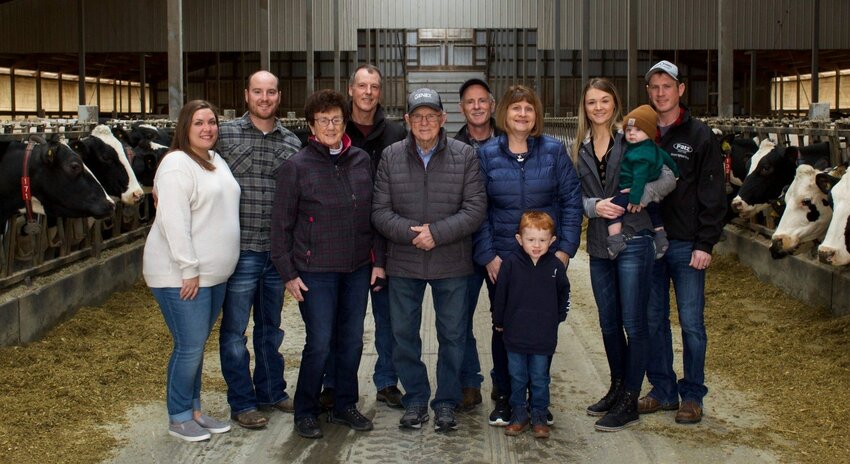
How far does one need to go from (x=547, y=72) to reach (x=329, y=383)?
34543 mm

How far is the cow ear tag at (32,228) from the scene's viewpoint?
7.73 meters

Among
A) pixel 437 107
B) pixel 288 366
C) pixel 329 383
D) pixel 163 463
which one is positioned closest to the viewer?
pixel 163 463

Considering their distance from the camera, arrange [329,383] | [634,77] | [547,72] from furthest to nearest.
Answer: [547,72] < [634,77] < [329,383]

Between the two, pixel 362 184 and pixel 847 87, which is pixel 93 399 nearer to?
pixel 362 184

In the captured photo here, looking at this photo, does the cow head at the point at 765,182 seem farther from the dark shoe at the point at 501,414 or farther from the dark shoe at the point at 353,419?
the dark shoe at the point at 353,419

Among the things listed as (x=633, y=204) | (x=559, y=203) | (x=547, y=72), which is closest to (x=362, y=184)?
(x=559, y=203)

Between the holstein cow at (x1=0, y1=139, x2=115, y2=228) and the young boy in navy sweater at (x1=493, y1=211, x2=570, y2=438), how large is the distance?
415 cm

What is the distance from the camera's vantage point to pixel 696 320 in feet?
17.9

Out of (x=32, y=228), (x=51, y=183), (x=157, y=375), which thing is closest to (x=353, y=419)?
(x=157, y=375)

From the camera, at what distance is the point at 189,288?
4.88 meters

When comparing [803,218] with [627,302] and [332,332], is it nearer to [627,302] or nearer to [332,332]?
[627,302]

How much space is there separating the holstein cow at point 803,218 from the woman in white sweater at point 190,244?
4.83 m

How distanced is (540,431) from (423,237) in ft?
3.88

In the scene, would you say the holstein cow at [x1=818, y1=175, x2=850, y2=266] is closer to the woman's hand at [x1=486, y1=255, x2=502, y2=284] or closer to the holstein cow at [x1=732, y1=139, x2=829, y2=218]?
the holstein cow at [x1=732, y1=139, x2=829, y2=218]
